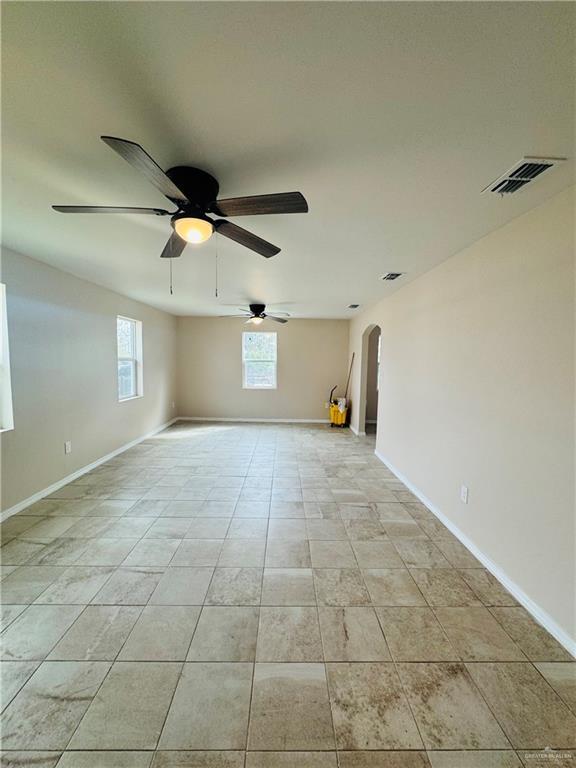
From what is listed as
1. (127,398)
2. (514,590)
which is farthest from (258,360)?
(514,590)

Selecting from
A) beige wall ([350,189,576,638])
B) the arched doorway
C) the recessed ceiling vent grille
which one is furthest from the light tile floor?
the arched doorway

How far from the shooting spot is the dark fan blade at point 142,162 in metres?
1.05

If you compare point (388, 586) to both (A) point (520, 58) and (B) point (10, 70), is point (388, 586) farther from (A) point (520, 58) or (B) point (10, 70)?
(B) point (10, 70)

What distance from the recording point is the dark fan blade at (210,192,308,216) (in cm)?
139

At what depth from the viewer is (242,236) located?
73.3 inches

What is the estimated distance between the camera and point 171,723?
1254 mm

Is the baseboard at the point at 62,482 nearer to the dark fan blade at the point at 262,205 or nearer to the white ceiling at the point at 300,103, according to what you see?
the white ceiling at the point at 300,103

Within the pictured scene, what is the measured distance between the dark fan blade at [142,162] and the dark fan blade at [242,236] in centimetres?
31

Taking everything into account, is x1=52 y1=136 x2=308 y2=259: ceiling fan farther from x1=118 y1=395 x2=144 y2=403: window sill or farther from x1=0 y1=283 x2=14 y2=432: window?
x1=118 y1=395 x2=144 y2=403: window sill

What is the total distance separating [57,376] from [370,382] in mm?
5862

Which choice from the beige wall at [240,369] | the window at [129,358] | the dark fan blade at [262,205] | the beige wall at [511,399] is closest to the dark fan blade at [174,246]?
the dark fan blade at [262,205]

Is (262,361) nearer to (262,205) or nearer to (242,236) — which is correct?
(242,236)

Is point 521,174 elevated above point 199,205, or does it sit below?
above

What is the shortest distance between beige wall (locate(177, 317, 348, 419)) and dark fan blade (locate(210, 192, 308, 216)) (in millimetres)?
5491
